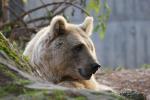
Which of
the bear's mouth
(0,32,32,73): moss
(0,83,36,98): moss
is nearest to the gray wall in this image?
the bear's mouth

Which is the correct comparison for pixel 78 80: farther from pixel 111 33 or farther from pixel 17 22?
pixel 111 33

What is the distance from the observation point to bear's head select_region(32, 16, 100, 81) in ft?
20.0

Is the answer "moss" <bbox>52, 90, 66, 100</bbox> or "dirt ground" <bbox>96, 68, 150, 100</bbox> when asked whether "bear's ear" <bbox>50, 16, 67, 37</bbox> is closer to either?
"dirt ground" <bbox>96, 68, 150, 100</bbox>

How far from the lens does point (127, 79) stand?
8891 millimetres

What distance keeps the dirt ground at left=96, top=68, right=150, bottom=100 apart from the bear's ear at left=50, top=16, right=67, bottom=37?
6.14ft

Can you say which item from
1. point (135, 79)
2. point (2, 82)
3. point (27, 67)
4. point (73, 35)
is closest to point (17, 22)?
point (135, 79)

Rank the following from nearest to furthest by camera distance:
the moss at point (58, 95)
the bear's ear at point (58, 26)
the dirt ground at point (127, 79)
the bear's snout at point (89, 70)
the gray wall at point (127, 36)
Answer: the moss at point (58, 95)
the bear's snout at point (89, 70)
the bear's ear at point (58, 26)
the dirt ground at point (127, 79)
the gray wall at point (127, 36)

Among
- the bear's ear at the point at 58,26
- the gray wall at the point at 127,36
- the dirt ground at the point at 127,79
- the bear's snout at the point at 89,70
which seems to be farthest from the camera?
the gray wall at the point at 127,36

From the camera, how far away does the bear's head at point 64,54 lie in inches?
241

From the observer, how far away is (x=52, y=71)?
6184mm

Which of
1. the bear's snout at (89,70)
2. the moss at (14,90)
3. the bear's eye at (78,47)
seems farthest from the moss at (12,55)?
the bear's eye at (78,47)

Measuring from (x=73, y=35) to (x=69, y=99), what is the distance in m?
3.09

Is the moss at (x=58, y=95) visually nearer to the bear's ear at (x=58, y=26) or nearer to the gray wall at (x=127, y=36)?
the bear's ear at (x=58, y=26)

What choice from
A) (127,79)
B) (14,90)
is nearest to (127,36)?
(127,79)
